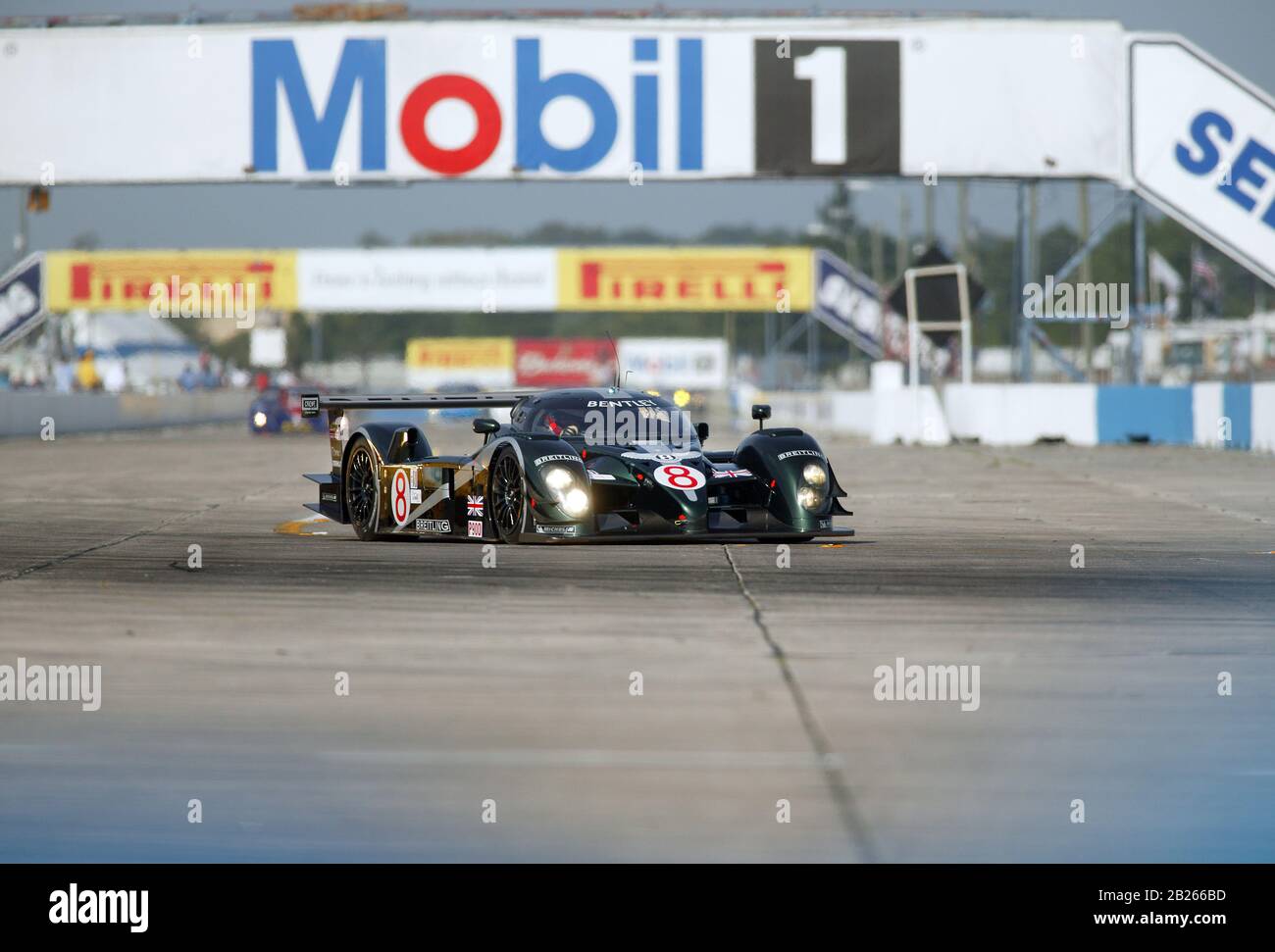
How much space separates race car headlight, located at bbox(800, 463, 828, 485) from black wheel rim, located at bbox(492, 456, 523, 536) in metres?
2.04

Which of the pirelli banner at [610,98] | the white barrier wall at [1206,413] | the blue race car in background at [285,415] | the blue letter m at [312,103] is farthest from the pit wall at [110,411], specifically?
the white barrier wall at [1206,413]

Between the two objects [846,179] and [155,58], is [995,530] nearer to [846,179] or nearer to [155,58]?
[846,179]

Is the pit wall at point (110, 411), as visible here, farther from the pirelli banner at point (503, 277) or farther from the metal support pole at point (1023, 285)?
the metal support pole at point (1023, 285)

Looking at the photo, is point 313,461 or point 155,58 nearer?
point 313,461

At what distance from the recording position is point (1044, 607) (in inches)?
425

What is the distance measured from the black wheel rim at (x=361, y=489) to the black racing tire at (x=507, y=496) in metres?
1.51

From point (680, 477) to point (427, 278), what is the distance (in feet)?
178

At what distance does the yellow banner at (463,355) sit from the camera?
96.7 meters

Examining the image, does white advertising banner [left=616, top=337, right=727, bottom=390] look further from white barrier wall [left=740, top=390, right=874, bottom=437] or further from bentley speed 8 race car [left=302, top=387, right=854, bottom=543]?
bentley speed 8 race car [left=302, top=387, right=854, bottom=543]
